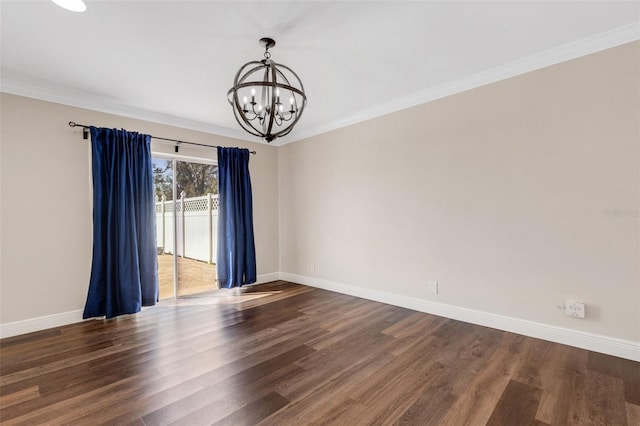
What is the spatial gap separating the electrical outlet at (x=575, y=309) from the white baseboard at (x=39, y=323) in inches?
198

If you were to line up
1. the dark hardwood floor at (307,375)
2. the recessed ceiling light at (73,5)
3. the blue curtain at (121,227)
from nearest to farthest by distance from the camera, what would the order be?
the dark hardwood floor at (307,375) → the recessed ceiling light at (73,5) → the blue curtain at (121,227)

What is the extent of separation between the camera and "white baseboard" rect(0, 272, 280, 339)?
116 inches

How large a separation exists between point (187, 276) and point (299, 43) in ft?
12.0

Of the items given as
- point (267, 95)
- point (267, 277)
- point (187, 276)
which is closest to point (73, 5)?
point (267, 95)

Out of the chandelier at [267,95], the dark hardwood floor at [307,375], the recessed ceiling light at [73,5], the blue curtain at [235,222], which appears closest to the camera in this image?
the dark hardwood floor at [307,375]

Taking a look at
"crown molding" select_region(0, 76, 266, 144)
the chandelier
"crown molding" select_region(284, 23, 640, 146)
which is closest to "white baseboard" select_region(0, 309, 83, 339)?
"crown molding" select_region(0, 76, 266, 144)

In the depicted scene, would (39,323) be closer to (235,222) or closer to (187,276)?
(187,276)

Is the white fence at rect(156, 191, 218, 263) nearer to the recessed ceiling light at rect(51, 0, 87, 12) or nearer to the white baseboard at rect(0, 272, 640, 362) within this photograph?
the white baseboard at rect(0, 272, 640, 362)

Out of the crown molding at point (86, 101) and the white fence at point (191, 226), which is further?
the white fence at point (191, 226)

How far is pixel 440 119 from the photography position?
3363 mm

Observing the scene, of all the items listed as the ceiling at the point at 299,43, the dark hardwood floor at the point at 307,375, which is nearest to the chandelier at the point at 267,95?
the ceiling at the point at 299,43

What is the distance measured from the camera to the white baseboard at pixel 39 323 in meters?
2.94

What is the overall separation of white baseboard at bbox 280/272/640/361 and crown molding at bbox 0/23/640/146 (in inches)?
94.7

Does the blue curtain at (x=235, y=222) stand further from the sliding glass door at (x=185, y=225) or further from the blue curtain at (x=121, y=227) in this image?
the blue curtain at (x=121, y=227)
